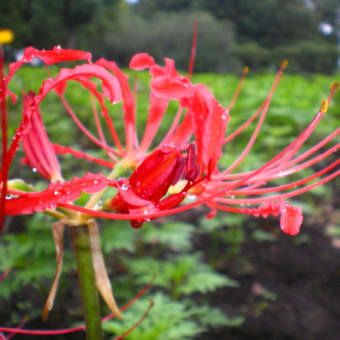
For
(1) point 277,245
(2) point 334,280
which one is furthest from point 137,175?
(1) point 277,245

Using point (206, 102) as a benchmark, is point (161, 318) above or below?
below

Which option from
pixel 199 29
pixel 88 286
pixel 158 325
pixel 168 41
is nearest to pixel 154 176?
pixel 88 286

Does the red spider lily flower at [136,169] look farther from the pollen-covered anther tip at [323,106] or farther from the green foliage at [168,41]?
the green foliage at [168,41]

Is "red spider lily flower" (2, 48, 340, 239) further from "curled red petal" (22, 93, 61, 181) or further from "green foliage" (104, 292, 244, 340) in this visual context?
"green foliage" (104, 292, 244, 340)

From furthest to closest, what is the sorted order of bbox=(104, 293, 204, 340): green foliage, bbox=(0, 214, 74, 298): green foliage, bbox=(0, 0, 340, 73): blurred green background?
1. bbox=(0, 0, 340, 73): blurred green background
2. bbox=(0, 214, 74, 298): green foliage
3. bbox=(104, 293, 204, 340): green foliage

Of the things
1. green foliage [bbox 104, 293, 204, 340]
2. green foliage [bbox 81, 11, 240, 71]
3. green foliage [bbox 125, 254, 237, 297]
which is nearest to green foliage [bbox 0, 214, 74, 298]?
green foliage [bbox 125, 254, 237, 297]

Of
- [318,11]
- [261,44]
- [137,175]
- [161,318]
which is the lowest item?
[261,44]

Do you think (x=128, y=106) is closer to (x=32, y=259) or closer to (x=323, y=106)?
(x=323, y=106)

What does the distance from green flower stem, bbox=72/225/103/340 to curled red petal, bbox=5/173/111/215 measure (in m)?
0.14

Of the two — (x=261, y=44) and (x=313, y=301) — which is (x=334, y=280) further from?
(x=261, y=44)

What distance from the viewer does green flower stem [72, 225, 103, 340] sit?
64cm

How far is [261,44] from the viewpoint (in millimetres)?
26375

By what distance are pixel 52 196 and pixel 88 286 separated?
8.0 inches

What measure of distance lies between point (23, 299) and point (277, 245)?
1865 millimetres
